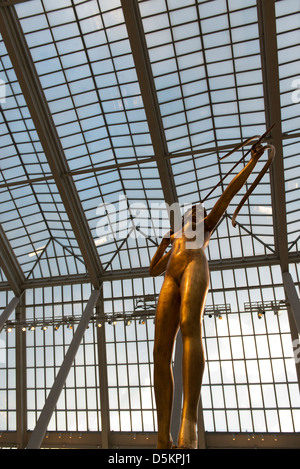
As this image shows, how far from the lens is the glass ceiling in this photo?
19828 mm

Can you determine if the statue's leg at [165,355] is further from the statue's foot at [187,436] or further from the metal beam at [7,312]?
the metal beam at [7,312]

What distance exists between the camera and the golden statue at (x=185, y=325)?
475cm

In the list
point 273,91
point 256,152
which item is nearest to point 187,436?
point 256,152

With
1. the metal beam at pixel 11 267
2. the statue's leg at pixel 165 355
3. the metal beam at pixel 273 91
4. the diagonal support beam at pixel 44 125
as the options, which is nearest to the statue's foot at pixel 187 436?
the statue's leg at pixel 165 355

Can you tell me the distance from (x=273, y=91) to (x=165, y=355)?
52.3 ft

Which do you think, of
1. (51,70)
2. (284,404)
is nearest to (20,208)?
(51,70)

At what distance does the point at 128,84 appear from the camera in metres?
21.9

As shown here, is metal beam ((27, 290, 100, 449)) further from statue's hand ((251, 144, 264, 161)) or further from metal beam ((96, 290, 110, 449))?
statue's hand ((251, 144, 264, 161))

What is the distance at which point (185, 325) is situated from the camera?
4969mm

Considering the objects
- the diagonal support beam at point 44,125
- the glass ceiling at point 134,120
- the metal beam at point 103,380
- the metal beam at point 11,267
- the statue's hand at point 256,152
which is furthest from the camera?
the metal beam at point 103,380

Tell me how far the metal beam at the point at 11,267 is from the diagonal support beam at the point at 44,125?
5.56 m

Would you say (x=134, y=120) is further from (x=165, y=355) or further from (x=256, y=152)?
(x=165, y=355)

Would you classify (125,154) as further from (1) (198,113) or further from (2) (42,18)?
(2) (42,18)

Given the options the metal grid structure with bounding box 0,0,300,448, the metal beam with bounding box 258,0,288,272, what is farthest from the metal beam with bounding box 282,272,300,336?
the metal beam with bounding box 258,0,288,272
